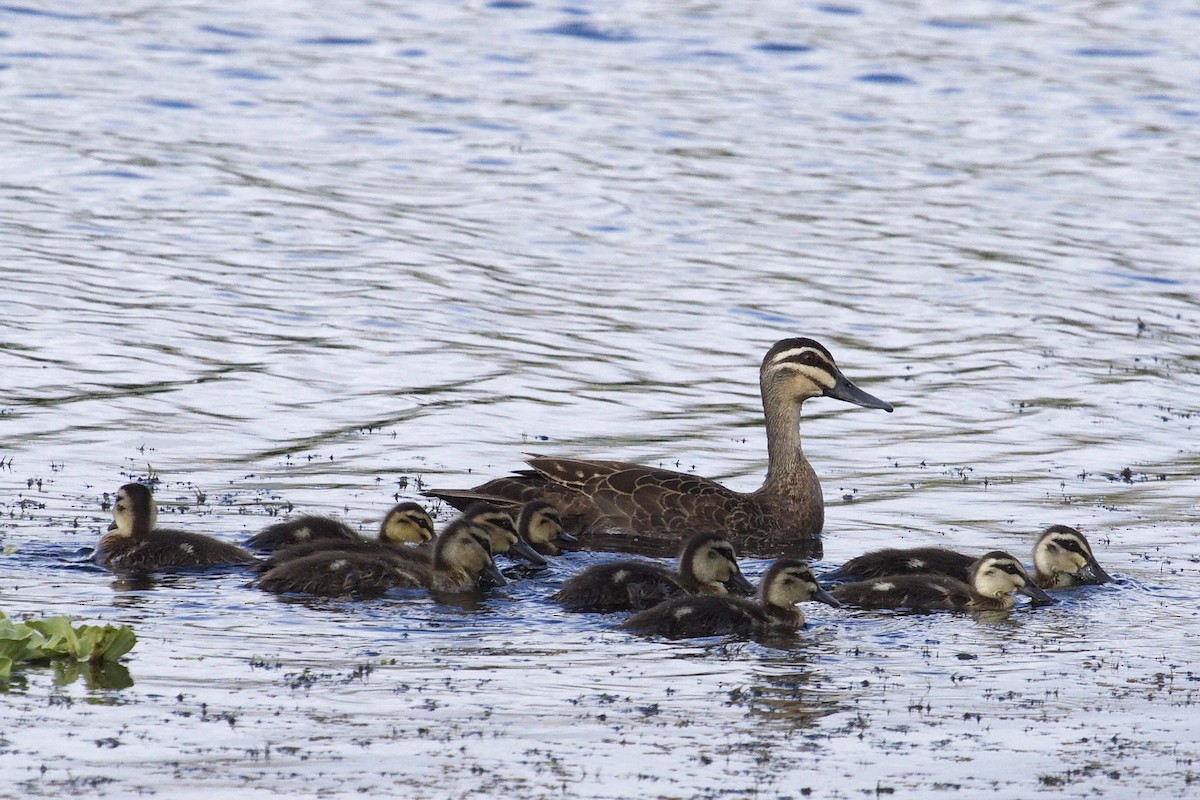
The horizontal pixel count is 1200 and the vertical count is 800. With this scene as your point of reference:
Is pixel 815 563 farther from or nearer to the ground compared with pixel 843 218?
nearer to the ground

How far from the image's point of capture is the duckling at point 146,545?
10.3 meters

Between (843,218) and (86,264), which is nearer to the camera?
(86,264)

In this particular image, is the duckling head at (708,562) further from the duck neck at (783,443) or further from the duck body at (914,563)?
the duck neck at (783,443)

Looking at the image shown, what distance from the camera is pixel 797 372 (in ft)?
44.4

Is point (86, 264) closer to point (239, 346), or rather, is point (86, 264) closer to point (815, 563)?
point (239, 346)

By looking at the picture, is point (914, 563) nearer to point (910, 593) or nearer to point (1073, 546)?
point (910, 593)

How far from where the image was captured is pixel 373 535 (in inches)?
459

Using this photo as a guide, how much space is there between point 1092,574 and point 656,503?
2.73 m

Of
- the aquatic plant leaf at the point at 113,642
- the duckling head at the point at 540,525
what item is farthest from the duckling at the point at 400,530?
the aquatic plant leaf at the point at 113,642

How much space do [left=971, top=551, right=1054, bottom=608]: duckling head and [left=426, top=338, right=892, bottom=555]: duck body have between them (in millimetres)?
2050

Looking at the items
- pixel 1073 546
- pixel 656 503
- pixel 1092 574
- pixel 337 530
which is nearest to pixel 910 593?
pixel 1073 546

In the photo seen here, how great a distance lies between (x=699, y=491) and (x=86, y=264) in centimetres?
895

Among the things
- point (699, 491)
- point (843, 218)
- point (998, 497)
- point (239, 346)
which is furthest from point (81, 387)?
point (843, 218)

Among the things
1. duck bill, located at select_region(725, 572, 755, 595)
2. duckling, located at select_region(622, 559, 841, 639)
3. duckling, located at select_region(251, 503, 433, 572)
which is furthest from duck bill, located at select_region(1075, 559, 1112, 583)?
duckling, located at select_region(251, 503, 433, 572)
